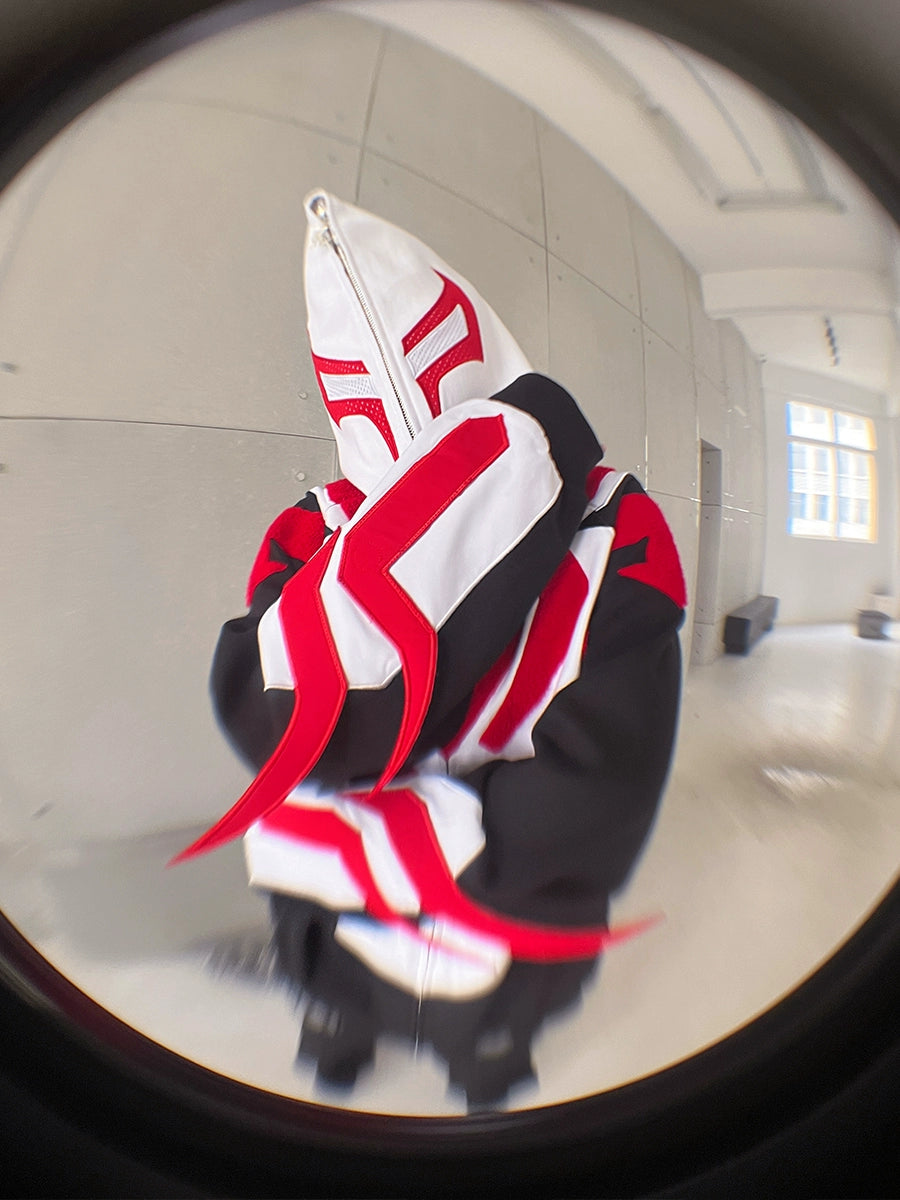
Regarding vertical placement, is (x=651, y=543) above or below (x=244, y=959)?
above

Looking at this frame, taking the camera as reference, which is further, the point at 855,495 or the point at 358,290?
the point at 358,290

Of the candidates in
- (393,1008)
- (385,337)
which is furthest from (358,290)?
(393,1008)

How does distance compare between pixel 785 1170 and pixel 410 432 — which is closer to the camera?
pixel 785 1170

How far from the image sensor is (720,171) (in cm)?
23

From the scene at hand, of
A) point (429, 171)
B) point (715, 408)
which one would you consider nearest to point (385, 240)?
point (429, 171)

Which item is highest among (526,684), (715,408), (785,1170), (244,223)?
(244,223)

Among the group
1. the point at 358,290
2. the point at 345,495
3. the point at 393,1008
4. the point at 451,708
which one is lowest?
the point at 393,1008

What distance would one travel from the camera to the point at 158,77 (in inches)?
9.2

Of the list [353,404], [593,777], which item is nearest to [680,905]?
[593,777]

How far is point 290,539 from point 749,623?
0.67ft

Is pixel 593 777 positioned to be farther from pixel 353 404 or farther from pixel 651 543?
pixel 353 404

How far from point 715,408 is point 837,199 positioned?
77mm

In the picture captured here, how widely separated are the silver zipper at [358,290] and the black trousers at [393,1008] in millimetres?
251

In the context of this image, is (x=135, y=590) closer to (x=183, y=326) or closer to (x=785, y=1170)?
(x=183, y=326)
